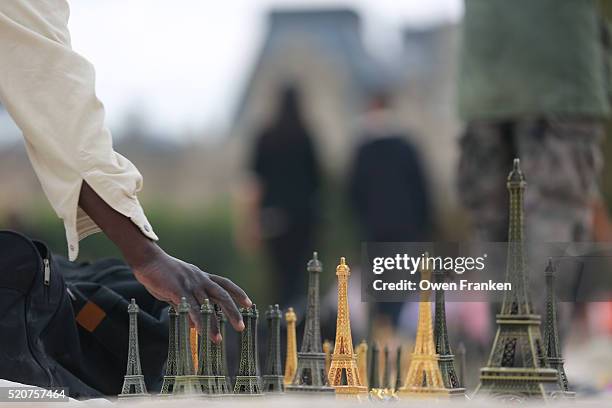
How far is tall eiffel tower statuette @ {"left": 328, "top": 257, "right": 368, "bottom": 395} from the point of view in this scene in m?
4.19

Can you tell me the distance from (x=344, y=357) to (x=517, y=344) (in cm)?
63

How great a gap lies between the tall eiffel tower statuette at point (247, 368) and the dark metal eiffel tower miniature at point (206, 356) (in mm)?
114

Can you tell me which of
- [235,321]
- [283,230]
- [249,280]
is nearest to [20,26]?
[235,321]

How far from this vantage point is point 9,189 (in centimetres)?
1675

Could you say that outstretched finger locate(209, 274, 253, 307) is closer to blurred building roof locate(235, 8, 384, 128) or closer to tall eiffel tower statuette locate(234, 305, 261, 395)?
tall eiffel tower statuette locate(234, 305, 261, 395)

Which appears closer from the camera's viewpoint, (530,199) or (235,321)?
(235,321)

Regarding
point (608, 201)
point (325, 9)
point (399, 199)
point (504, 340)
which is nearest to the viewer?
point (504, 340)

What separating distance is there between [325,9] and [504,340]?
20.4 metres

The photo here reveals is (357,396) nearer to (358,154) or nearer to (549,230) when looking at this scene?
(549,230)

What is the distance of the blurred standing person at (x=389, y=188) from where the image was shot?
12.1 meters

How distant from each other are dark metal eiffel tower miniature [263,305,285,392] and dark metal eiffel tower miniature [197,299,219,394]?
39 centimetres

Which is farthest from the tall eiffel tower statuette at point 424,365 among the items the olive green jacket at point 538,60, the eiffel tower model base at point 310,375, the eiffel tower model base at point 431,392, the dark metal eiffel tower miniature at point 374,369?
the olive green jacket at point 538,60

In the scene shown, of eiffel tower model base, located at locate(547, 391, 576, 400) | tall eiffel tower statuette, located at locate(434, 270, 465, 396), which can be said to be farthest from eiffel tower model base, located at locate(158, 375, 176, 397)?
eiffel tower model base, located at locate(547, 391, 576, 400)

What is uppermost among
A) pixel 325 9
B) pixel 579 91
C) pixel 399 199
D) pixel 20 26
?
pixel 325 9
